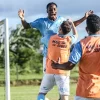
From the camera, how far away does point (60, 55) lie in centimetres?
932

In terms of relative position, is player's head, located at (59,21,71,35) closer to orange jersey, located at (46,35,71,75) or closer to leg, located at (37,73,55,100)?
orange jersey, located at (46,35,71,75)

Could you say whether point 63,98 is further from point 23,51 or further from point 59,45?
point 23,51

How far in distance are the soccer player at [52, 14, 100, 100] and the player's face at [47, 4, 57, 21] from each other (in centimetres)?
330

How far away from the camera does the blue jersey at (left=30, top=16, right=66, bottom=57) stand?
32.4ft

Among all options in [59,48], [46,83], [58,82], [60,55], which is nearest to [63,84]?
[58,82]

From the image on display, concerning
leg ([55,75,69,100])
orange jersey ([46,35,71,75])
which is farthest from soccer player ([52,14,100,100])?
leg ([55,75,69,100])

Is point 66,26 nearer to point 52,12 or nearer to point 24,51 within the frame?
point 52,12

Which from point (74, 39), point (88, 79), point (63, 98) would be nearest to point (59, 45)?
point (74, 39)

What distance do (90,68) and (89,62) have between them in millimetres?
80

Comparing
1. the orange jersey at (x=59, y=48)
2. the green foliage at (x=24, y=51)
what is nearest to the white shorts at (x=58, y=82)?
the orange jersey at (x=59, y=48)

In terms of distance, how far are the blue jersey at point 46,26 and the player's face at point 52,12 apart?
8cm

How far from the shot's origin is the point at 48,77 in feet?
31.0

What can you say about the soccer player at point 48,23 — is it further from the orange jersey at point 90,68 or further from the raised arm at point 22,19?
the orange jersey at point 90,68

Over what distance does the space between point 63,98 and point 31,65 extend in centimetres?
3201
